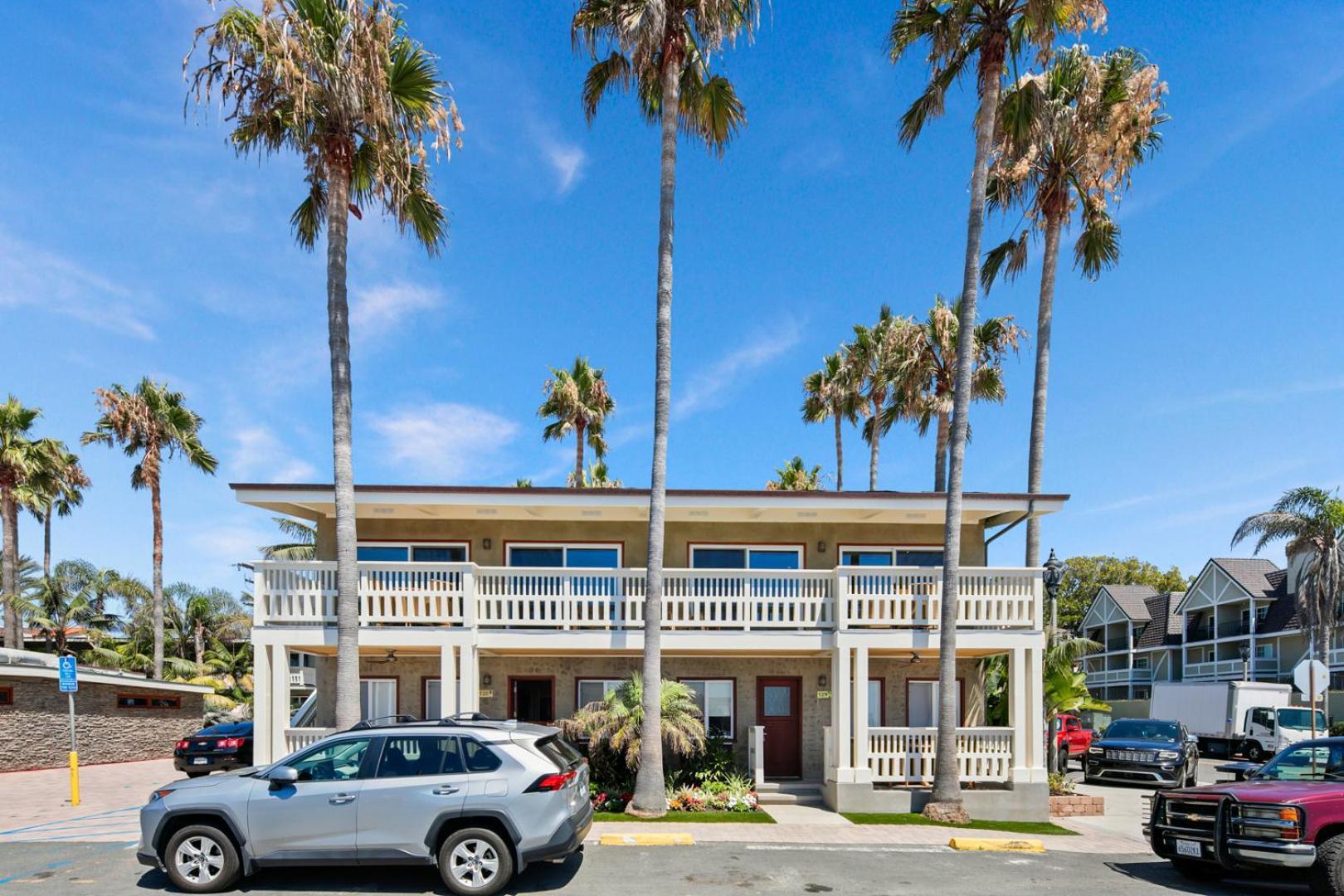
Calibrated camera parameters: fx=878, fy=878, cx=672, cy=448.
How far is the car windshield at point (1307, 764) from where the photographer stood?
411 inches

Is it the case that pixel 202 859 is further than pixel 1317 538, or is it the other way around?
pixel 1317 538

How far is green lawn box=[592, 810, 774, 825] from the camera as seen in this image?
527 inches

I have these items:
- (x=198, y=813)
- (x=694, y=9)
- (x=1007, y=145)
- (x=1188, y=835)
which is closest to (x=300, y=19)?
(x=694, y=9)

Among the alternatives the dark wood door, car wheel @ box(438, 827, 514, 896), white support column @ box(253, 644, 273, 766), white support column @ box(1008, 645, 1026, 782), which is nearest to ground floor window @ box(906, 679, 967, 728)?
the dark wood door

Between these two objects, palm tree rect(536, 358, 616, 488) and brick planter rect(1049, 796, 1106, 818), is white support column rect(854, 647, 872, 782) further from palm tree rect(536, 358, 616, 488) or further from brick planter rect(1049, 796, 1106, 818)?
palm tree rect(536, 358, 616, 488)

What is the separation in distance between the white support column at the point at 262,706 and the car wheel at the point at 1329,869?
46.8ft

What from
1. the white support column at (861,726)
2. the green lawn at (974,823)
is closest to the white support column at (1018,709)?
the green lawn at (974,823)

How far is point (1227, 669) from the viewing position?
48.2 m

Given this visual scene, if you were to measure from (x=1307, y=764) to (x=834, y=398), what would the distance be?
2593 cm

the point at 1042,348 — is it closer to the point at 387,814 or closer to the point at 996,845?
the point at 996,845

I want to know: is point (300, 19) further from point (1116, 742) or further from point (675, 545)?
point (1116, 742)

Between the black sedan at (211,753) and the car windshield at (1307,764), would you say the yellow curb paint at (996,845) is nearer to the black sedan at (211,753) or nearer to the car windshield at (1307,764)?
the car windshield at (1307,764)

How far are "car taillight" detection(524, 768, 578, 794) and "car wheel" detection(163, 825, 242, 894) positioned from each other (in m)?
3.14

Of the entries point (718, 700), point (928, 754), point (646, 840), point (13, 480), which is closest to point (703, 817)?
point (646, 840)
